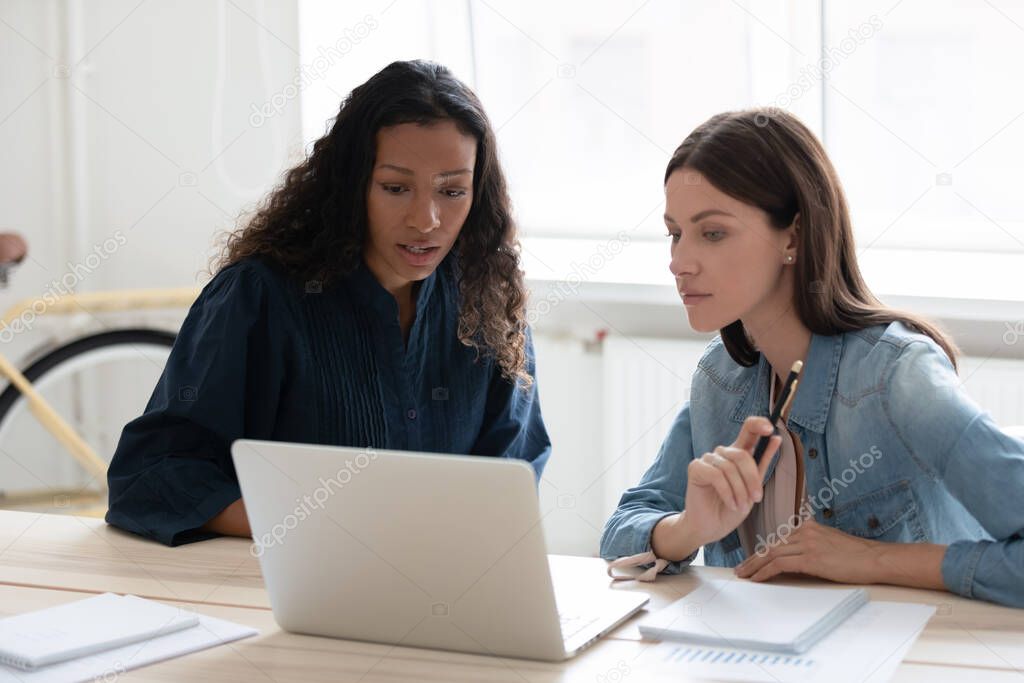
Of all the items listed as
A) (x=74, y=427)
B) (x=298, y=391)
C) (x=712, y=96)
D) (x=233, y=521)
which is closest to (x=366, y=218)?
(x=298, y=391)

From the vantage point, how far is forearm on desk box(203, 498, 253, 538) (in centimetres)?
177

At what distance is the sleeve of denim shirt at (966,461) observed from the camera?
144 centimetres

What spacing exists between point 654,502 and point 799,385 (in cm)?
25

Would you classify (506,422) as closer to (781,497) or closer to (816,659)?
(781,497)

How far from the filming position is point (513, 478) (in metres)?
1.23

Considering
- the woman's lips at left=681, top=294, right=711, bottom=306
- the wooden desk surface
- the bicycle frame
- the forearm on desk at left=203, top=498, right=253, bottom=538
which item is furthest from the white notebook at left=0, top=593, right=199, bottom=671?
the bicycle frame

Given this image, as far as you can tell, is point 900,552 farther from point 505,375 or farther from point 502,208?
point 502,208

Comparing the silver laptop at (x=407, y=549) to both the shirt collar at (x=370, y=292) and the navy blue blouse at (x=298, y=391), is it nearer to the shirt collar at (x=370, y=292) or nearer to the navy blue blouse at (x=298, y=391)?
the navy blue blouse at (x=298, y=391)

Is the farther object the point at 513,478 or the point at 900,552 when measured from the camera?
the point at 900,552

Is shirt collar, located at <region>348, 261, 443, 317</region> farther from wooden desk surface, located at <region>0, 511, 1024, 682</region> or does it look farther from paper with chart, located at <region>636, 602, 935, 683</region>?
paper with chart, located at <region>636, 602, 935, 683</region>

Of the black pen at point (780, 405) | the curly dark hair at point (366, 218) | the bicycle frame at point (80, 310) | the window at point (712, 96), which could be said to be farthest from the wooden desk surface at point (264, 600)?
the window at point (712, 96)

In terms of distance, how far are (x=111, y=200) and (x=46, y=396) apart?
0.58m

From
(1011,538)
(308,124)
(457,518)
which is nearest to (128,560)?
(457,518)

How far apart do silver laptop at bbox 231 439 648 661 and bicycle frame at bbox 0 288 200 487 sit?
221 cm
